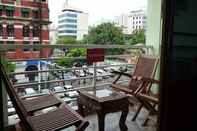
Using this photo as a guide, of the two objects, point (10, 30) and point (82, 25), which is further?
point (82, 25)

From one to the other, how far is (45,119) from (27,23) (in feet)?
4.94

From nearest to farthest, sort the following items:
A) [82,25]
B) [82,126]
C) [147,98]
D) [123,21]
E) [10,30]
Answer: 1. [82,126]
2. [147,98]
3. [10,30]
4. [82,25]
5. [123,21]

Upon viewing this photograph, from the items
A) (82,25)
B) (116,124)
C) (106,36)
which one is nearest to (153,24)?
(106,36)

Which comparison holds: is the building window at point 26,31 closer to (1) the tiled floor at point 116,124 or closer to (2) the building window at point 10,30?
(2) the building window at point 10,30

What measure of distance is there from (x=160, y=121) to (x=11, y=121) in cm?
188

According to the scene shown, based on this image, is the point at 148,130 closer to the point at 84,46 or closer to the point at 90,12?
the point at 84,46

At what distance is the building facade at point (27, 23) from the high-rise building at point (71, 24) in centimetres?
19

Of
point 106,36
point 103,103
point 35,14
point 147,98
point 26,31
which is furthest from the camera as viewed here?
point 106,36

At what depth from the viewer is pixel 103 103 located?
88.8 inches

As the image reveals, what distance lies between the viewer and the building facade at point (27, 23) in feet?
8.69

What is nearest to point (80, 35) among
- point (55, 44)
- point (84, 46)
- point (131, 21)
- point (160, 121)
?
point (84, 46)

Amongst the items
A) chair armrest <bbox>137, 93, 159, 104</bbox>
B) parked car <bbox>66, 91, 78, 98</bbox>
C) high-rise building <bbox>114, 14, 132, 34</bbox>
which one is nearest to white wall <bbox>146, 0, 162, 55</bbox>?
high-rise building <bbox>114, 14, 132, 34</bbox>

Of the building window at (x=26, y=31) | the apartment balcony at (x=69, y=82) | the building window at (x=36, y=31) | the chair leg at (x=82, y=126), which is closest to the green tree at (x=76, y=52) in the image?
the apartment balcony at (x=69, y=82)

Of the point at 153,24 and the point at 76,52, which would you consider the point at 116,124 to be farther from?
the point at 153,24
